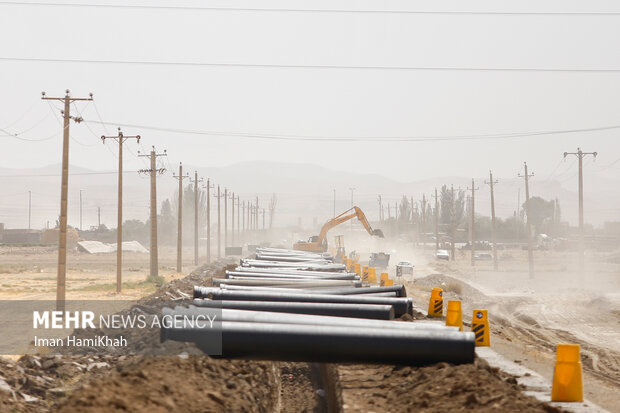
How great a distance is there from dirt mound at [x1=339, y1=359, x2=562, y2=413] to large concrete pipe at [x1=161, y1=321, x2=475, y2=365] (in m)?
0.23

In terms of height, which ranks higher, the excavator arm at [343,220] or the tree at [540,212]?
the tree at [540,212]

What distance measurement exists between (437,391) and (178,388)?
291 centimetres

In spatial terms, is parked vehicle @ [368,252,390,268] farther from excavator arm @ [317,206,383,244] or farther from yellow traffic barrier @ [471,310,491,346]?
yellow traffic barrier @ [471,310,491,346]

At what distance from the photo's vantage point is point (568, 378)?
28.7ft

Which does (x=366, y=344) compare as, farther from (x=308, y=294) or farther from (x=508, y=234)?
(x=508, y=234)

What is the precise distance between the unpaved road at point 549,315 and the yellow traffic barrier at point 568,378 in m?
2.35

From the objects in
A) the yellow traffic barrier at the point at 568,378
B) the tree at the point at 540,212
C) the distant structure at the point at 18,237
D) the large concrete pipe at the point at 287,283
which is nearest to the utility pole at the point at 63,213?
the large concrete pipe at the point at 287,283

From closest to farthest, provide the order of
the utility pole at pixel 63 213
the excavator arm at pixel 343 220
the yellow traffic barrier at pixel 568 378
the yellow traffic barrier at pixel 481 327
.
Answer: the yellow traffic barrier at pixel 568 378
the yellow traffic barrier at pixel 481 327
the utility pole at pixel 63 213
the excavator arm at pixel 343 220

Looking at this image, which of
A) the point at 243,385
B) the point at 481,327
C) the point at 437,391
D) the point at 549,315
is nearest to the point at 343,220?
the point at 549,315

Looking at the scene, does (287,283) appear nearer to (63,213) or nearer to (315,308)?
(315,308)

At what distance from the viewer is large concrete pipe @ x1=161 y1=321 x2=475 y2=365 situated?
9.88 meters

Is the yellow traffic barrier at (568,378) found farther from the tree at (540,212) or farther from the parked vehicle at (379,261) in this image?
the tree at (540,212)

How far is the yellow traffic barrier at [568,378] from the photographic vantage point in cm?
873

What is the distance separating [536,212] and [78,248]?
106 m
